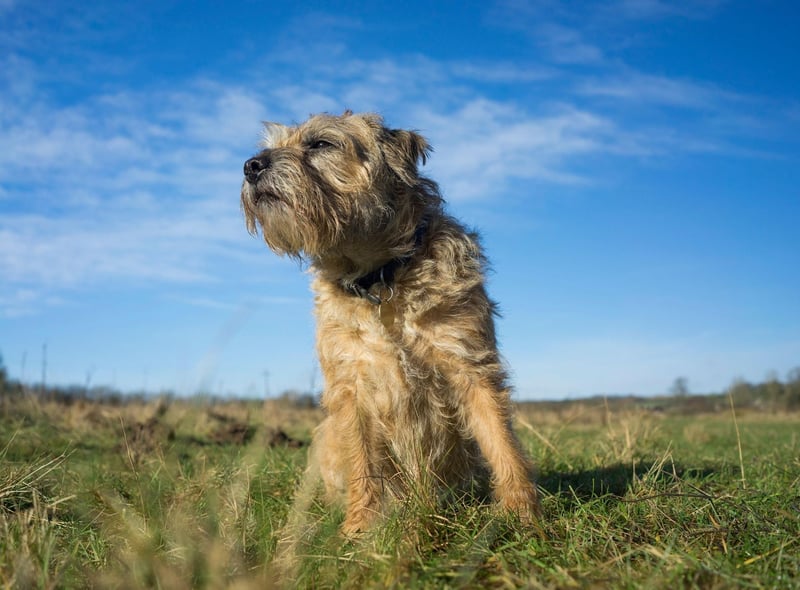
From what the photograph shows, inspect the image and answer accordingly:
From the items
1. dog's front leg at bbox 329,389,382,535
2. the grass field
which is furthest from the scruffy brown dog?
the grass field

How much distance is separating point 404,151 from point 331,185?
0.60 m

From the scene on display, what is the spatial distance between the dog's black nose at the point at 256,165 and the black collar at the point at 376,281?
2.92 ft

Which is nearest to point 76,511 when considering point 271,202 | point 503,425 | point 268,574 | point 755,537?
point 268,574

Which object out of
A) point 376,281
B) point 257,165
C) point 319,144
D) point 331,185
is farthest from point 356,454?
point 319,144

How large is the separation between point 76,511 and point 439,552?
219 cm

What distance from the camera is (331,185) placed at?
4.44m

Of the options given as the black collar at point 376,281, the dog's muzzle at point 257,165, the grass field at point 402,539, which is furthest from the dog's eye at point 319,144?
the grass field at point 402,539

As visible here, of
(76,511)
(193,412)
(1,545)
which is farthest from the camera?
(76,511)

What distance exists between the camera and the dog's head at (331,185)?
432 centimetres

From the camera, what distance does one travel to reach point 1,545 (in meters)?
2.72

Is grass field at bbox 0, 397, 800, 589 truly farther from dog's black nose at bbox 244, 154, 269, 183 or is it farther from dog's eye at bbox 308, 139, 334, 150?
dog's eye at bbox 308, 139, 334, 150

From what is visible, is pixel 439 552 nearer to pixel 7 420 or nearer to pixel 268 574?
pixel 268 574

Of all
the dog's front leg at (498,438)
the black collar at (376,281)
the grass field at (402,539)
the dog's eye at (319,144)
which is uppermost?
the dog's eye at (319,144)

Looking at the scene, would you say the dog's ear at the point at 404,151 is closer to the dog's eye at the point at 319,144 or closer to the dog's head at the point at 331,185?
the dog's head at the point at 331,185
